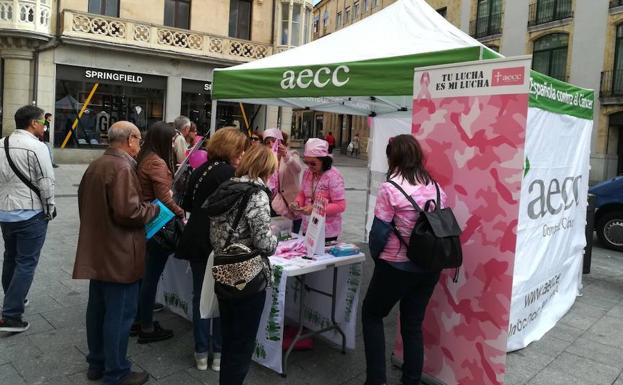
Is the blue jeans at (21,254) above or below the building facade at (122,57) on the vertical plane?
below

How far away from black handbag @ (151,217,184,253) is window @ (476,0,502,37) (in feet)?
87.1

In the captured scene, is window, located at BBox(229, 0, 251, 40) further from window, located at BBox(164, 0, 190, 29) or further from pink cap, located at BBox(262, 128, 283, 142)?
pink cap, located at BBox(262, 128, 283, 142)

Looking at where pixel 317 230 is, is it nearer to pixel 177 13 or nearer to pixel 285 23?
pixel 177 13

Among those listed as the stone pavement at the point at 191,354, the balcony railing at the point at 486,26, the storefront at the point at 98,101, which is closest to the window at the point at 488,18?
the balcony railing at the point at 486,26

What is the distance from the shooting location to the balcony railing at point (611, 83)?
21328 mm

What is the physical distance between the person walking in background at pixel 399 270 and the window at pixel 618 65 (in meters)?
22.1

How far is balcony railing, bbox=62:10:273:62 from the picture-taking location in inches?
717

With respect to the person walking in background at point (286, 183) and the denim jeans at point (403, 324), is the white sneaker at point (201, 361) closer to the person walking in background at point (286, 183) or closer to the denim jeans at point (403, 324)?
the denim jeans at point (403, 324)

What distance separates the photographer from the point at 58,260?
6277mm

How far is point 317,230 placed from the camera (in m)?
3.75

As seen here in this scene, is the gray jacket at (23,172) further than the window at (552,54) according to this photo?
No

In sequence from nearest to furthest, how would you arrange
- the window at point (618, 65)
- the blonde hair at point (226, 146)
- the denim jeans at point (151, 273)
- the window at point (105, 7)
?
the blonde hair at point (226, 146), the denim jeans at point (151, 273), the window at point (105, 7), the window at point (618, 65)

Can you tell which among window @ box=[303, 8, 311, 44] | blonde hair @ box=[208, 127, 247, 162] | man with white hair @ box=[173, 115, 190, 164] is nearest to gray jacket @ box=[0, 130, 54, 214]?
blonde hair @ box=[208, 127, 247, 162]

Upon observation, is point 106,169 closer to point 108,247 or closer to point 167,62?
point 108,247
